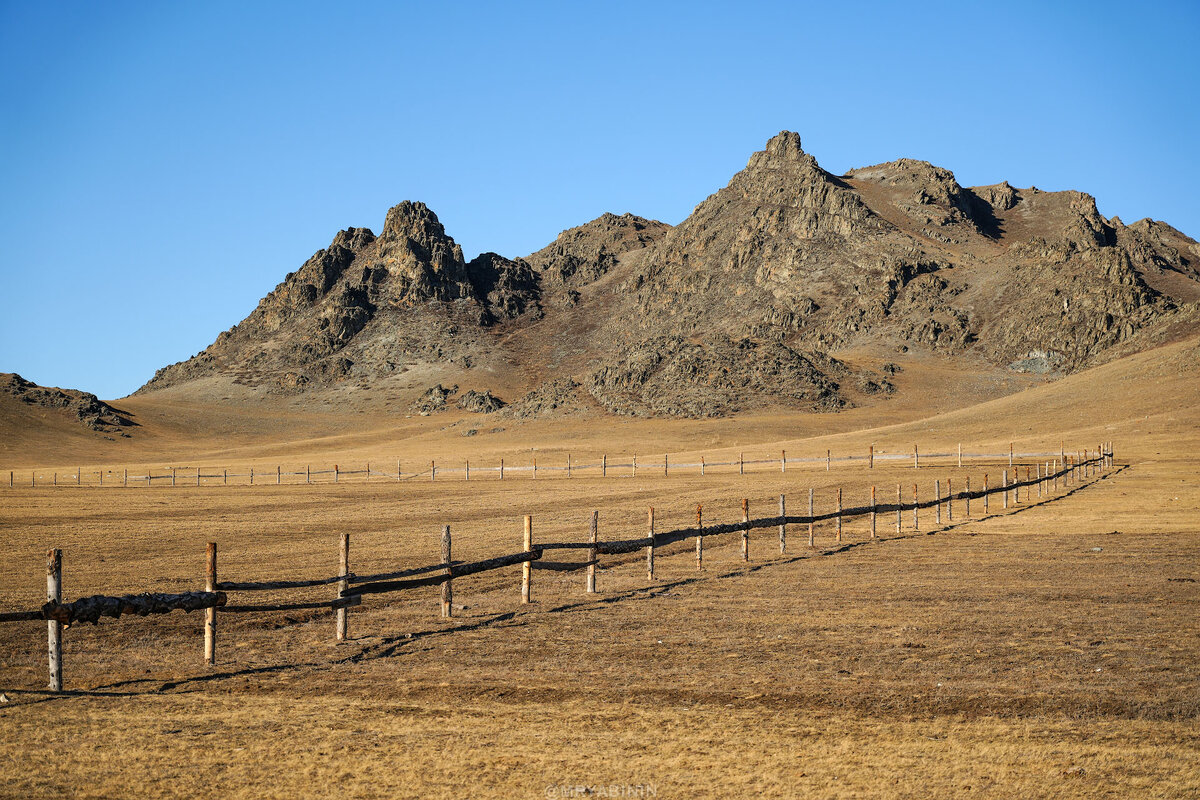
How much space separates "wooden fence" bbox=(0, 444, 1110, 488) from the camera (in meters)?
66.7

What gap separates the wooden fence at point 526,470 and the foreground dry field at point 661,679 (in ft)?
128

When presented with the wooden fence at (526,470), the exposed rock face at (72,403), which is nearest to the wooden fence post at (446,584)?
the wooden fence at (526,470)

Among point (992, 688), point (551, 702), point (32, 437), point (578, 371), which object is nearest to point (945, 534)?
point (992, 688)

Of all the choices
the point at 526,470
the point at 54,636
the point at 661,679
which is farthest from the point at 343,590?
the point at 526,470

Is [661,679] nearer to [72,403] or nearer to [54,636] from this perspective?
[54,636]

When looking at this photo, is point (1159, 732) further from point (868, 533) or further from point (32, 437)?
point (32, 437)

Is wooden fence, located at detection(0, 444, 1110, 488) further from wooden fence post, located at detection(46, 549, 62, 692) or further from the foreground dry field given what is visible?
wooden fence post, located at detection(46, 549, 62, 692)

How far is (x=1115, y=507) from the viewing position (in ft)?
119

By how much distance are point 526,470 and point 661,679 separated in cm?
6460

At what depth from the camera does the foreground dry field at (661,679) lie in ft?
28.4

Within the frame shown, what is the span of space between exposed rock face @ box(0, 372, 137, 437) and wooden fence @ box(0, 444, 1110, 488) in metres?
57.5

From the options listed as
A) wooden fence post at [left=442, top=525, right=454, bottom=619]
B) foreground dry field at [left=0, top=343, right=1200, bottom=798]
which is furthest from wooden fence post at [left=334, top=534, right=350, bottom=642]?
wooden fence post at [left=442, top=525, right=454, bottom=619]

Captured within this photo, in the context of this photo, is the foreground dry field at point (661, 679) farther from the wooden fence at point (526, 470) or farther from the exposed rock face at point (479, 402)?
the exposed rock face at point (479, 402)

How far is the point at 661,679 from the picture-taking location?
1203 cm
